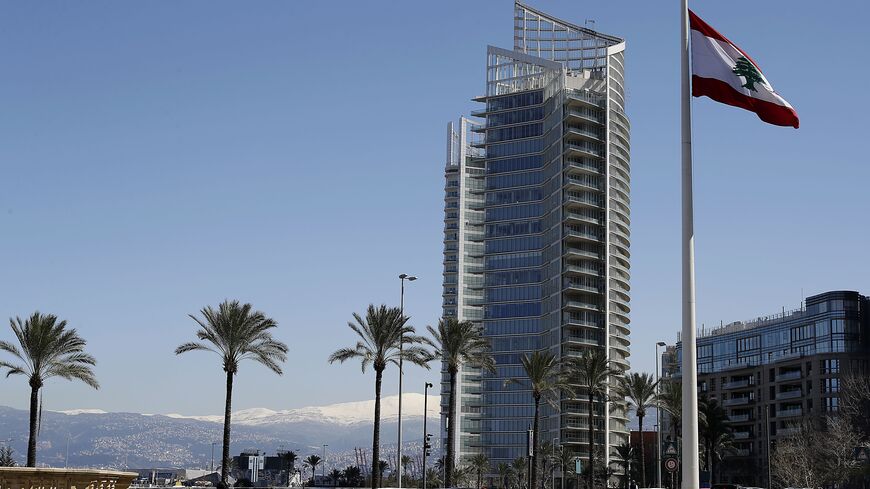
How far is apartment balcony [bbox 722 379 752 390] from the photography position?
15638 cm

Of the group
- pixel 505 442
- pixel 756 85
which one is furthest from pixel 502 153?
pixel 756 85

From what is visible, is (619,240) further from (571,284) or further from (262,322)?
(262,322)

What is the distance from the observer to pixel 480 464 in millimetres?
138750

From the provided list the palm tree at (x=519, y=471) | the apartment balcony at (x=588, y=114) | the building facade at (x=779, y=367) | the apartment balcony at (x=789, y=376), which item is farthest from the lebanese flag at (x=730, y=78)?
the apartment balcony at (x=588, y=114)

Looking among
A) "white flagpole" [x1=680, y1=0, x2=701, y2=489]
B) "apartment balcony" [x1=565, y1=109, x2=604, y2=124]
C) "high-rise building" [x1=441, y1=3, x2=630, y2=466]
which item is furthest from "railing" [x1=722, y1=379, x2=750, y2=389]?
"white flagpole" [x1=680, y1=0, x2=701, y2=489]

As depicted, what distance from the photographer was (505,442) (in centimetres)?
15800

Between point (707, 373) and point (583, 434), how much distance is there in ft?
94.6

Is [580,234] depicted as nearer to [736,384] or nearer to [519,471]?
[736,384]

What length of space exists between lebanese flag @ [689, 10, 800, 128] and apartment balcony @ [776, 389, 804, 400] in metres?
128

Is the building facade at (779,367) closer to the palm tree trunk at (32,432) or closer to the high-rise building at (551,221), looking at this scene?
the high-rise building at (551,221)

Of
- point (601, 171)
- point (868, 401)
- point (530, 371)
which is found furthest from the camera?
point (601, 171)

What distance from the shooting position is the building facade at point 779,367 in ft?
456

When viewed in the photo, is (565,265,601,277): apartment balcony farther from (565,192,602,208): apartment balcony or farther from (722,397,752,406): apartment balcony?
(722,397,752,406): apartment balcony

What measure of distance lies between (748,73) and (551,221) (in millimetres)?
135639
